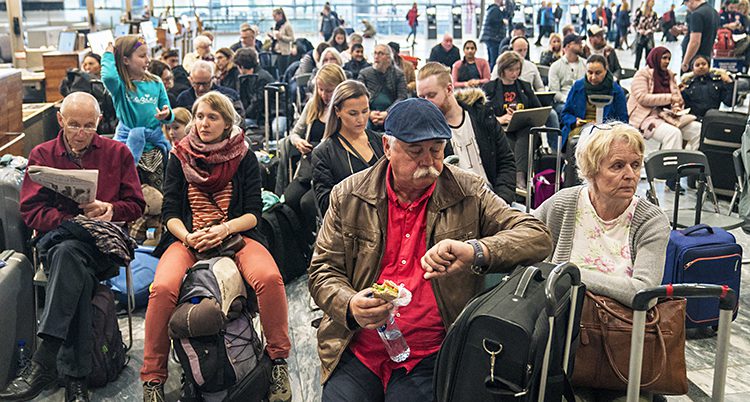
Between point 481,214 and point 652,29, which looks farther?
point 652,29

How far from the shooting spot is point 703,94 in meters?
8.21

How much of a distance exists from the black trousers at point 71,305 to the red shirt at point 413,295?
1.58 metres

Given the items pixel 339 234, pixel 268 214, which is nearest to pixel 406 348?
pixel 339 234

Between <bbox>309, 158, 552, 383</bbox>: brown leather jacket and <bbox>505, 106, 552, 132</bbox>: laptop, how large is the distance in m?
3.71

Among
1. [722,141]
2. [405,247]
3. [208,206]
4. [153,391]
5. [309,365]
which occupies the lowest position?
[309,365]

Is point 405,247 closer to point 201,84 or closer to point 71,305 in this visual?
point 71,305

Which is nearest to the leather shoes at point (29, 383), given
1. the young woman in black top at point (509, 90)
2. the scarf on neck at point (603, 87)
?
the young woman in black top at point (509, 90)

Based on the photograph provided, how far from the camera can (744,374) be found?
398cm

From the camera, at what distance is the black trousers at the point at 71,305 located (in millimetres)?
3578

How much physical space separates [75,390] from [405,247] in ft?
6.16

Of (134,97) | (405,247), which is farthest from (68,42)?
(405,247)

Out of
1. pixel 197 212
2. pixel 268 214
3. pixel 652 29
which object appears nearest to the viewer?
pixel 197 212

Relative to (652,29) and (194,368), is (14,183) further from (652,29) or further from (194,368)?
(652,29)

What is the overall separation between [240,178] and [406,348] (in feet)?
5.56
